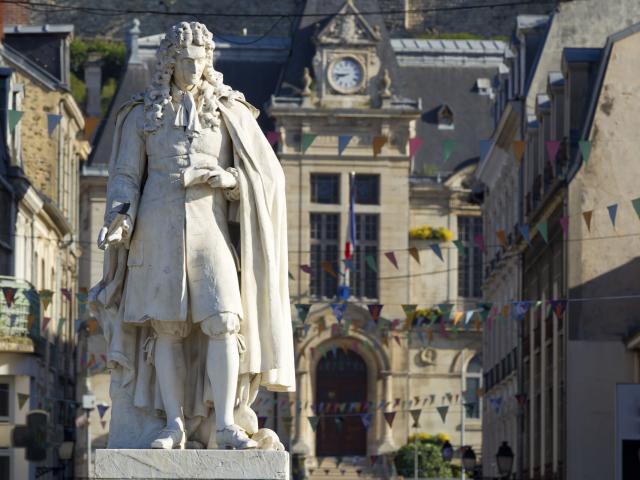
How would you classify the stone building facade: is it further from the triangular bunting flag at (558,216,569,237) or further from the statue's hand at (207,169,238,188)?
the statue's hand at (207,169,238,188)

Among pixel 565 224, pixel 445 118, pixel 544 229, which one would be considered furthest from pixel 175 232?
Result: pixel 445 118

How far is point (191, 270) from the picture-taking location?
45.7ft

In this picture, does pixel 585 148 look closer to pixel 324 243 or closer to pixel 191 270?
pixel 191 270

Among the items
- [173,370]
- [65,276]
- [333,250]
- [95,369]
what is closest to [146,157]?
[173,370]

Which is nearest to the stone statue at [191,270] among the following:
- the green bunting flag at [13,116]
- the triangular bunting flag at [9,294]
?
the green bunting flag at [13,116]

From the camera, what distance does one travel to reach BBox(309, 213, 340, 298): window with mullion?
8931cm

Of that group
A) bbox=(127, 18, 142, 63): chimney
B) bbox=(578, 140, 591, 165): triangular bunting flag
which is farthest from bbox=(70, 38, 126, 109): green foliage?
bbox=(578, 140, 591, 165): triangular bunting flag

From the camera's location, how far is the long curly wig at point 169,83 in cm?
1424

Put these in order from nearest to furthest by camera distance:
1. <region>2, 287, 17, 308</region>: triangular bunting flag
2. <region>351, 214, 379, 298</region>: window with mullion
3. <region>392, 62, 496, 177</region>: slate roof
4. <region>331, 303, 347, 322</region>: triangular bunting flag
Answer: <region>2, 287, 17, 308</region>: triangular bunting flag, <region>331, 303, 347, 322</region>: triangular bunting flag, <region>351, 214, 379, 298</region>: window with mullion, <region>392, 62, 496, 177</region>: slate roof

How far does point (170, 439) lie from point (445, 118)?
269 ft

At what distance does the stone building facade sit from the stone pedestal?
101ft

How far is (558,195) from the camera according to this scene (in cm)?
4694

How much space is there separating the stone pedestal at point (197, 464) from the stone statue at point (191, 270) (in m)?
0.32

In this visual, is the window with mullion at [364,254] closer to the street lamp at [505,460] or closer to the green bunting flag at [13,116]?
the green bunting flag at [13,116]
